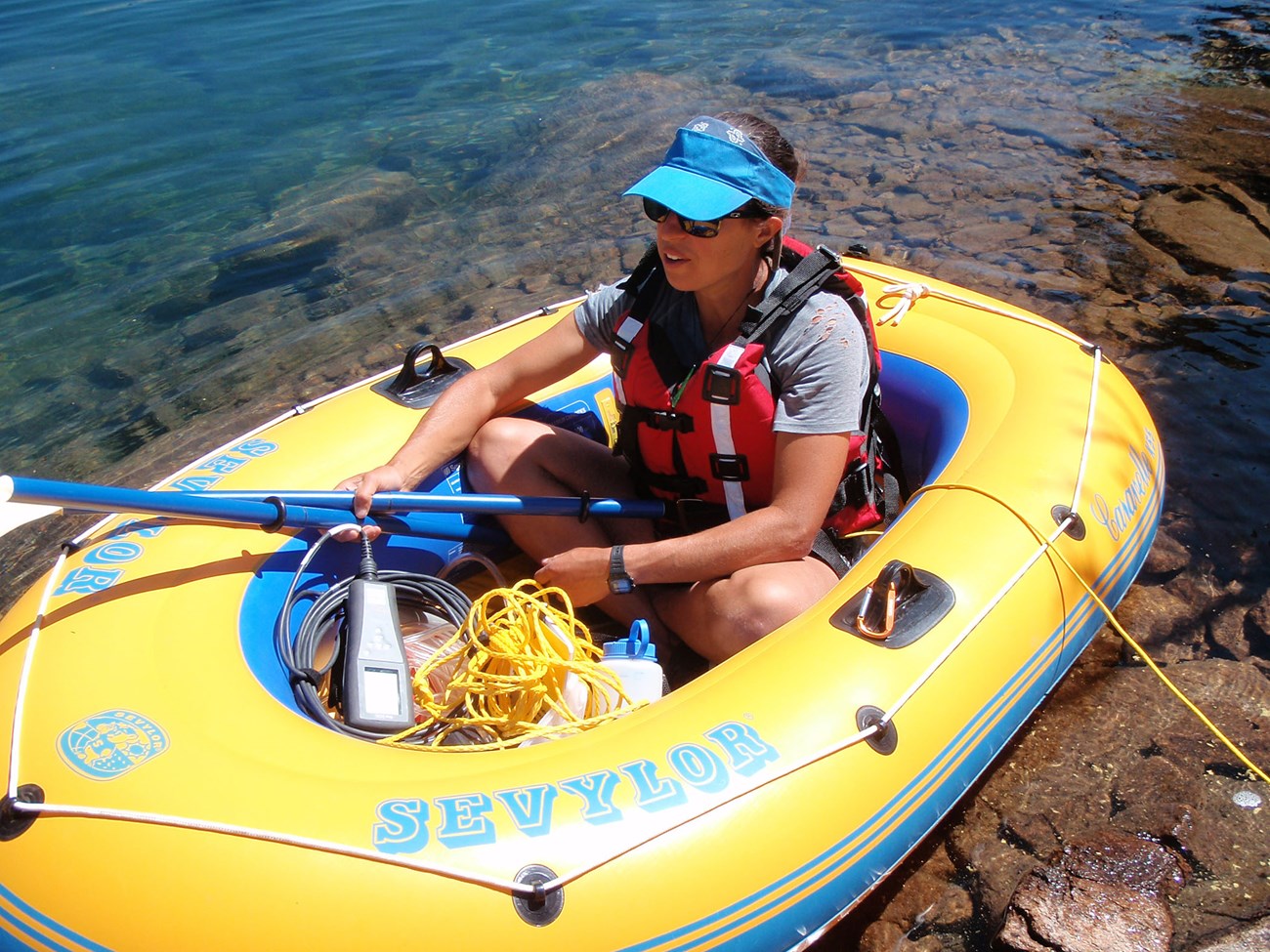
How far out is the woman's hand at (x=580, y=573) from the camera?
7.98 ft

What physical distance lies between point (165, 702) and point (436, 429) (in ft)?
3.20

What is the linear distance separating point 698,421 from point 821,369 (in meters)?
0.32

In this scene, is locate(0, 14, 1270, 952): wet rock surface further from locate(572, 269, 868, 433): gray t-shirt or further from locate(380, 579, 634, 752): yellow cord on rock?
locate(572, 269, 868, 433): gray t-shirt

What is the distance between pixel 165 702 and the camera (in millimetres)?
2000

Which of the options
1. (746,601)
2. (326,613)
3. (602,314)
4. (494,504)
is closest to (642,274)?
(602,314)

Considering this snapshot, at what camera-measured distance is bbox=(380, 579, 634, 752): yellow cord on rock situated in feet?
7.53

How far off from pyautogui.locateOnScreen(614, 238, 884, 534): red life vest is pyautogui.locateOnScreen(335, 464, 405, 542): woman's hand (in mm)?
575

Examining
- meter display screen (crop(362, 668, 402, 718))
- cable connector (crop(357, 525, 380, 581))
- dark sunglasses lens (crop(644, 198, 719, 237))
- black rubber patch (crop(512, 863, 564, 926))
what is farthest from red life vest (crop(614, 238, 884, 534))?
black rubber patch (crop(512, 863, 564, 926))

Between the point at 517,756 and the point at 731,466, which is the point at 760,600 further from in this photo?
the point at 517,756

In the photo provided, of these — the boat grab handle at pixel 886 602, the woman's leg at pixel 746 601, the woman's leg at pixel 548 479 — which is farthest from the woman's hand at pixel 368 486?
the boat grab handle at pixel 886 602

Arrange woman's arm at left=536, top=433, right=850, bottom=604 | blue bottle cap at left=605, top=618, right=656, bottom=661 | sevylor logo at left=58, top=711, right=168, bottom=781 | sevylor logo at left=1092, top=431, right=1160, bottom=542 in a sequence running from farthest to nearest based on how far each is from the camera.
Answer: sevylor logo at left=1092, top=431, right=1160, bottom=542, blue bottle cap at left=605, top=618, right=656, bottom=661, woman's arm at left=536, top=433, right=850, bottom=604, sevylor logo at left=58, top=711, right=168, bottom=781

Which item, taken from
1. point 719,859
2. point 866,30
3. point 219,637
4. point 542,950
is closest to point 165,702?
point 219,637

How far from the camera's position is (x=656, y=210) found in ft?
7.37

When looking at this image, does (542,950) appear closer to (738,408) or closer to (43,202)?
(738,408)
